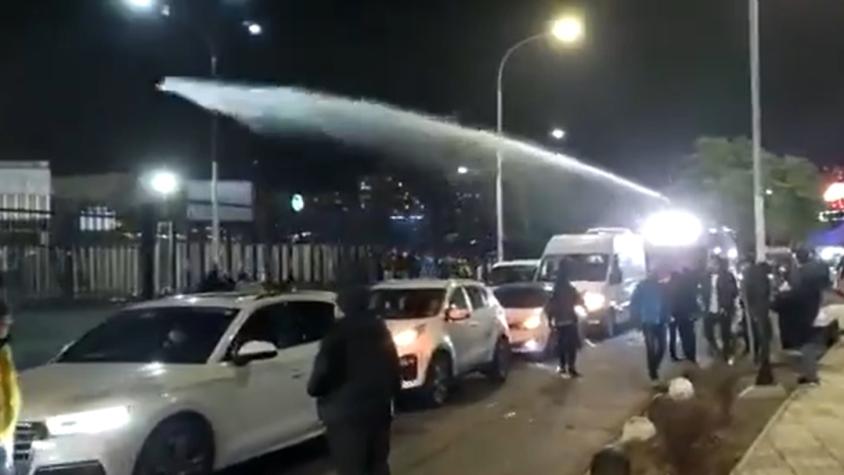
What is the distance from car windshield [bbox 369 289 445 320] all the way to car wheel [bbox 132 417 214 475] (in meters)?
6.26

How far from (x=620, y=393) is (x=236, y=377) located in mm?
7522

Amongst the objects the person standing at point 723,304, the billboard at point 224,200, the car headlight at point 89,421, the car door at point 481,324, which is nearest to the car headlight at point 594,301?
the person standing at point 723,304

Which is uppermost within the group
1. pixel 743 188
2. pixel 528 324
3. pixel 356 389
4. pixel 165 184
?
pixel 743 188

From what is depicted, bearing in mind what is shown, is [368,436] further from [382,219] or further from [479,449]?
[382,219]

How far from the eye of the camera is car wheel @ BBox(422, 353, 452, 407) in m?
15.4

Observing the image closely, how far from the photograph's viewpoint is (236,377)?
10.4 m

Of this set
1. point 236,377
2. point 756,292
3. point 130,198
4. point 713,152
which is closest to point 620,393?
point 756,292

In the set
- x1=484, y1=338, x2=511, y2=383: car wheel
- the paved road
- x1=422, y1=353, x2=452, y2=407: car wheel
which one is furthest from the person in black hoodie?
x1=484, y1=338, x2=511, y2=383: car wheel

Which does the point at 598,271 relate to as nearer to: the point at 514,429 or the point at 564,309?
the point at 564,309

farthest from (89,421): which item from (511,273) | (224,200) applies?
(224,200)

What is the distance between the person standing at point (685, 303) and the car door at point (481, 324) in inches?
108

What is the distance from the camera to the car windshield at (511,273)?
28.0m

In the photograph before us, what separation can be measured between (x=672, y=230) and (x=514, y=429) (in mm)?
20536

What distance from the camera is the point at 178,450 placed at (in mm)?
9594
